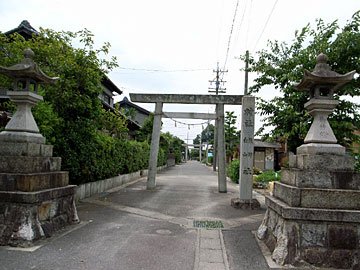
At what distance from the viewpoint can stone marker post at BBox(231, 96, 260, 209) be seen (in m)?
8.74

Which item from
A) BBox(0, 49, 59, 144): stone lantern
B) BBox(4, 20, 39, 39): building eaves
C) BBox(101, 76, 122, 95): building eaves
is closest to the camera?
BBox(0, 49, 59, 144): stone lantern

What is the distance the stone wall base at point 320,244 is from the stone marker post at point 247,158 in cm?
474

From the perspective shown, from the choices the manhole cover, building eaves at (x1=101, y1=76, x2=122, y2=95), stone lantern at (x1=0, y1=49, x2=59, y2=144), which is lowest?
the manhole cover

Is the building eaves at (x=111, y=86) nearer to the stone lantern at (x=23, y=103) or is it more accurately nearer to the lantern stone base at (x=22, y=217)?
the stone lantern at (x=23, y=103)

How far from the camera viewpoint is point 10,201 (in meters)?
4.45

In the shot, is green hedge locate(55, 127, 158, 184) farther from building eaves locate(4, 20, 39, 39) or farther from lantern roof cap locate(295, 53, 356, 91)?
building eaves locate(4, 20, 39, 39)

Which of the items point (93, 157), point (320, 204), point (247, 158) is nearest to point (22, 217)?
point (93, 157)

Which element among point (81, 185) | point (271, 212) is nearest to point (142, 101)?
point (81, 185)

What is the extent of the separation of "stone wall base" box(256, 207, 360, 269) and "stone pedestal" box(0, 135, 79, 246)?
4.24 metres

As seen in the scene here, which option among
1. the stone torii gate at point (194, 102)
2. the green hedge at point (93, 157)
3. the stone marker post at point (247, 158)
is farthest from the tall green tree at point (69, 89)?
the stone marker post at point (247, 158)

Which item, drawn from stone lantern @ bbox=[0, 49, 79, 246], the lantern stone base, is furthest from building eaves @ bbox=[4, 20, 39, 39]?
the lantern stone base

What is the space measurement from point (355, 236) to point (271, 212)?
1438 millimetres

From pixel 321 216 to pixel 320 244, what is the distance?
444 millimetres

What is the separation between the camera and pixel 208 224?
257 inches
